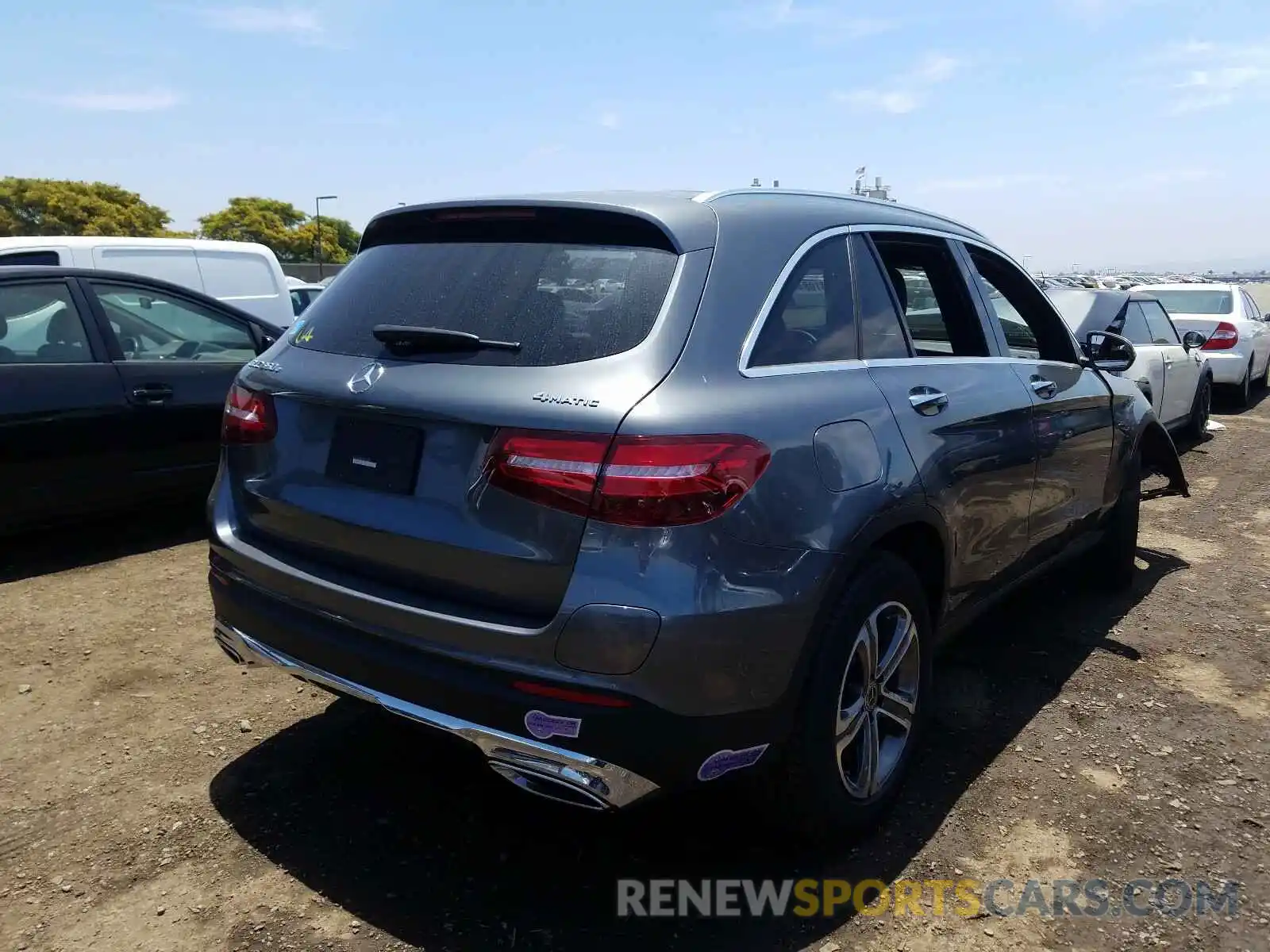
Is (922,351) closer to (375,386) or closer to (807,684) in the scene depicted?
(807,684)

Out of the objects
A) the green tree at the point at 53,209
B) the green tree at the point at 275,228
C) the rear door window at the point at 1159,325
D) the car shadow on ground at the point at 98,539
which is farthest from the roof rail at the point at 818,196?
the green tree at the point at 275,228

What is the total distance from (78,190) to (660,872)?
68.9 m

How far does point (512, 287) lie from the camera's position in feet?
8.20

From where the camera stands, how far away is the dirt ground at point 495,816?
2.43 meters

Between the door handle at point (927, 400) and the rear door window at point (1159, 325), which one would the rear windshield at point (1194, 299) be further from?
the door handle at point (927, 400)

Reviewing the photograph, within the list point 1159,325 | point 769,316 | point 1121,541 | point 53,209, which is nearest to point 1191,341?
point 1159,325

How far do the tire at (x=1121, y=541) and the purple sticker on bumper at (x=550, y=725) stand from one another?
11.2ft

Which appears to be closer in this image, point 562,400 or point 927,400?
point 562,400

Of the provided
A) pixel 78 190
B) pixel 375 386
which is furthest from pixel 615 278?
pixel 78 190

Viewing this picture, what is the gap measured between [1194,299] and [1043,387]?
10.7 metres

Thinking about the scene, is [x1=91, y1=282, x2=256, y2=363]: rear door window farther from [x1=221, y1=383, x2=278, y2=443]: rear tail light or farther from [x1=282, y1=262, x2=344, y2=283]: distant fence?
[x1=282, y1=262, x2=344, y2=283]: distant fence

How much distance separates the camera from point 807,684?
241 centimetres

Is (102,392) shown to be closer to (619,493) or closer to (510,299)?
(510,299)

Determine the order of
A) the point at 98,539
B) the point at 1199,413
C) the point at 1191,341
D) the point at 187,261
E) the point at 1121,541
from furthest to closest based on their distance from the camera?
the point at 1199,413 < the point at 1191,341 < the point at 187,261 < the point at 98,539 < the point at 1121,541
